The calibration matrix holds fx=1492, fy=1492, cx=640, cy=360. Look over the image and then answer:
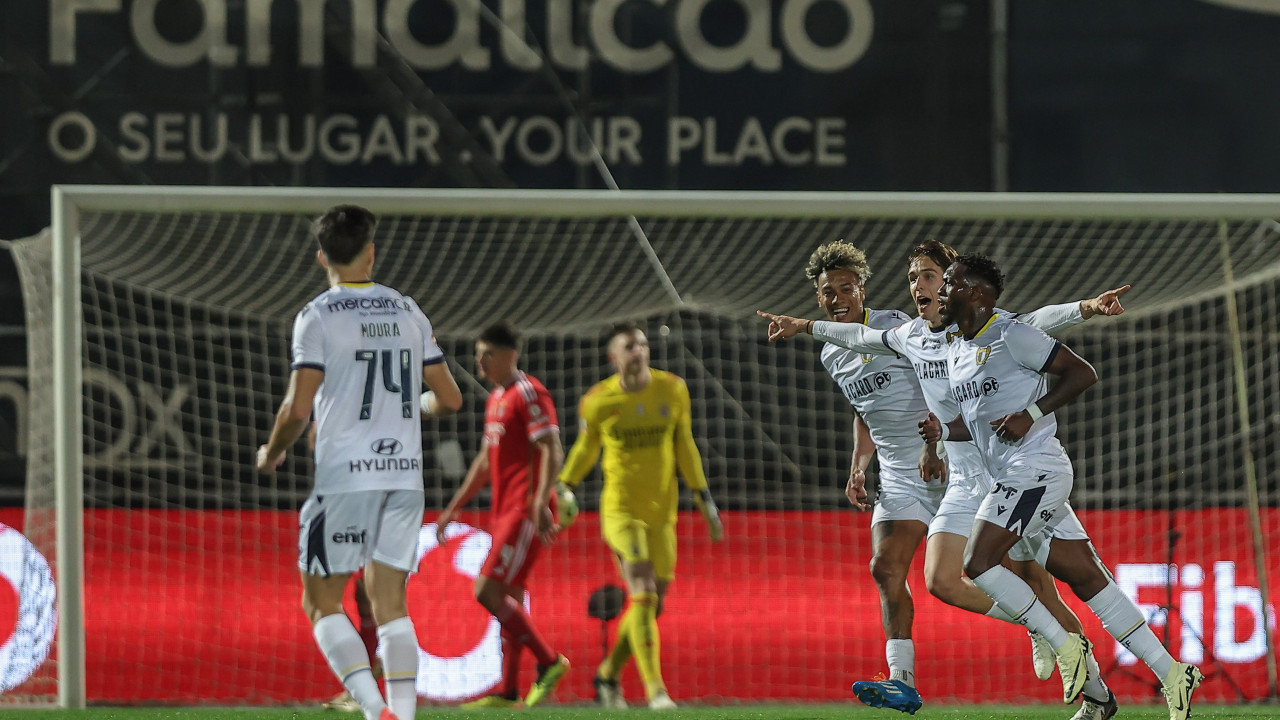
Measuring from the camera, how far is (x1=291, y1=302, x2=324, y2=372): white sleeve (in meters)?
4.16

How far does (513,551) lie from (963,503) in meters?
2.41

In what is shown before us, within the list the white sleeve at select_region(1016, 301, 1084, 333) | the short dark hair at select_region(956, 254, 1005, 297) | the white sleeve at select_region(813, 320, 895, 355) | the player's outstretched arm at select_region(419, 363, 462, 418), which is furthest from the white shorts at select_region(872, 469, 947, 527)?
the player's outstretched arm at select_region(419, 363, 462, 418)

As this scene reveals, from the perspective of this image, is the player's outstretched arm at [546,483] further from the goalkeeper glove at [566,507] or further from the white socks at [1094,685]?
the white socks at [1094,685]

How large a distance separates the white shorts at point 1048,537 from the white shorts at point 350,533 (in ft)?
7.10

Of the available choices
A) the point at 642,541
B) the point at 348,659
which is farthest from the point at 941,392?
the point at 348,659

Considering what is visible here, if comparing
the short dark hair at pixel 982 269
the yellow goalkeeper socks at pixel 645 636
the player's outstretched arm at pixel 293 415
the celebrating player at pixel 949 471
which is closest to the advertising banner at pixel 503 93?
the yellow goalkeeper socks at pixel 645 636

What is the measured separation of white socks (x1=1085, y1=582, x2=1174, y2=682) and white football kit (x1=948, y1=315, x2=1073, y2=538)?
30cm

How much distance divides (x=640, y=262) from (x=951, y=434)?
569cm

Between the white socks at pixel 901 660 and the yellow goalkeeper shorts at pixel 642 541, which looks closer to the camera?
the white socks at pixel 901 660

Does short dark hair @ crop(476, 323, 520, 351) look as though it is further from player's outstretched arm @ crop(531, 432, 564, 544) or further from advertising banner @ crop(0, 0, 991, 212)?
advertising banner @ crop(0, 0, 991, 212)

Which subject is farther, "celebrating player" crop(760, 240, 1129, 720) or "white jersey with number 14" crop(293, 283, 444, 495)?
"celebrating player" crop(760, 240, 1129, 720)

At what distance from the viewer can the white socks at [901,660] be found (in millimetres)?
5367

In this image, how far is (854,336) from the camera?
17.5ft

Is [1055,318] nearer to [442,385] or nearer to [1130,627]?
[1130,627]
